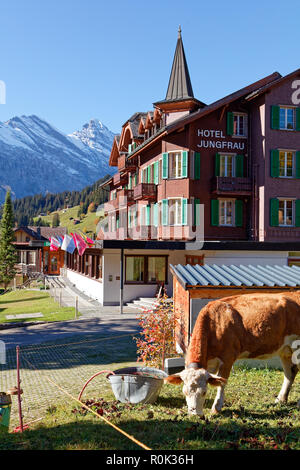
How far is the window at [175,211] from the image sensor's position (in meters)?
34.7

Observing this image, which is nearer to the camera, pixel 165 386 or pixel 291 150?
pixel 165 386

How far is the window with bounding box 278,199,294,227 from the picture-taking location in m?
34.8

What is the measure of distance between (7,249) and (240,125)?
4468 centimetres

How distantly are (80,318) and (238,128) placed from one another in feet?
68.2

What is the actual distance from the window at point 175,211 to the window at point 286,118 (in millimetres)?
9998

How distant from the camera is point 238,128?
36.1 metres

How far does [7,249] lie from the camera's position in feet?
223

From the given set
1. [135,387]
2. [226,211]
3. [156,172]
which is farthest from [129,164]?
[135,387]

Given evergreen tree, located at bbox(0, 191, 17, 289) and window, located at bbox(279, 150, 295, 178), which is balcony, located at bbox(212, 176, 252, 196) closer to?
window, located at bbox(279, 150, 295, 178)

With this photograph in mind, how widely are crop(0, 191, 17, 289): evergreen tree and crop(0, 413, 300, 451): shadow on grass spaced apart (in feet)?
201

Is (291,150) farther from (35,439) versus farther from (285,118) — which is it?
(35,439)

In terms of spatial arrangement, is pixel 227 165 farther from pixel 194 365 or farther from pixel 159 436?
pixel 159 436

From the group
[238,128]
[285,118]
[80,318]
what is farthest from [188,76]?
[80,318]

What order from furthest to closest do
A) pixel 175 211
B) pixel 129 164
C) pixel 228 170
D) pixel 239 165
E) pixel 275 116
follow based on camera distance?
pixel 129 164 < pixel 228 170 < pixel 239 165 < pixel 175 211 < pixel 275 116
